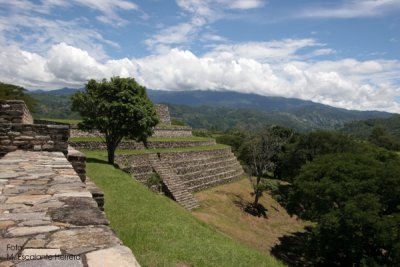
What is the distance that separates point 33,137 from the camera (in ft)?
28.5

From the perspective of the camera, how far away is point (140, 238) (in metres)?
8.29

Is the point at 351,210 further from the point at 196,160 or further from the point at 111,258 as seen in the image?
the point at 111,258

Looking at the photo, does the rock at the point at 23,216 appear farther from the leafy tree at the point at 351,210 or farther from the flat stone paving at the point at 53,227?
the leafy tree at the point at 351,210

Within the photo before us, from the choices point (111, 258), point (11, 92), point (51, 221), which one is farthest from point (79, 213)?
point (11, 92)

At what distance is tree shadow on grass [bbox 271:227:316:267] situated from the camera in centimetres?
2002

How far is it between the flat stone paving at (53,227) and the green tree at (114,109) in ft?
51.2

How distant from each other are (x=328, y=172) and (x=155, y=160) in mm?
12660

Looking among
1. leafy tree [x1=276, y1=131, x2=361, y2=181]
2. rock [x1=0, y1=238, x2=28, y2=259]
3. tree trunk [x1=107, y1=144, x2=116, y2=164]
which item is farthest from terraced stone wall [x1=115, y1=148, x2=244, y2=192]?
rock [x1=0, y1=238, x2=28, y2=259]

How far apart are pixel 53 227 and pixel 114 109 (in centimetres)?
1812

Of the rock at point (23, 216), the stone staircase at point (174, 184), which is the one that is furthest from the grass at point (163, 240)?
the stone staircase at point (174, 184)

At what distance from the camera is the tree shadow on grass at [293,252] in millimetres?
20016

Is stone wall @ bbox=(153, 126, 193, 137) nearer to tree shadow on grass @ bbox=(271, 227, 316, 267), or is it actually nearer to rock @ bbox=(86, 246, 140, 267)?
tree shadow on grass @ bbox=(271, 227, 316, 267)

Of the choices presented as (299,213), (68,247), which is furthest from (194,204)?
(68,247)

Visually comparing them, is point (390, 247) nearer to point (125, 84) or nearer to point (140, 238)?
point (140, 238)
